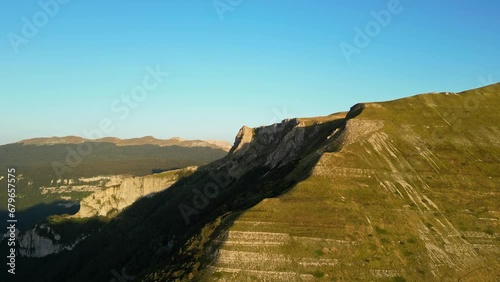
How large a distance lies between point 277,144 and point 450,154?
73434 millimetres

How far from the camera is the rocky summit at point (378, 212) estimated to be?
68.9 meters

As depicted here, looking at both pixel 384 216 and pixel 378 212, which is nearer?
pixel 384 216

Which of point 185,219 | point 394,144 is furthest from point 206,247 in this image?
point 185,219

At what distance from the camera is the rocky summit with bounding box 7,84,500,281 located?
68.9 metres

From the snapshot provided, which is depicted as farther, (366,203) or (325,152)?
(325,152)

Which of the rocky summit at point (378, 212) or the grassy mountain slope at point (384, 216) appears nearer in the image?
the grassy mountain slope at point (384, 216)

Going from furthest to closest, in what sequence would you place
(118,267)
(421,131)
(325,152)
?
(118,267) → (421,131) → (325,152)

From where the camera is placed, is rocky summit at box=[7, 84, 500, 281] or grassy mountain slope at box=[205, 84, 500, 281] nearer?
grassy mountain slope at box=[205, 84, 500, 281]

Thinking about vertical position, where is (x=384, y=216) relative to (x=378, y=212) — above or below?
below

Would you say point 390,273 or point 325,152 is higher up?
point 325,152

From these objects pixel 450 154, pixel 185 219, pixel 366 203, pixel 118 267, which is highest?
pixel 450 154

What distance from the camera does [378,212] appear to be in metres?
79.9

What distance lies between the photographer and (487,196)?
8744cm

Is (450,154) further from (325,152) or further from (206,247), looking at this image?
(206,247)
